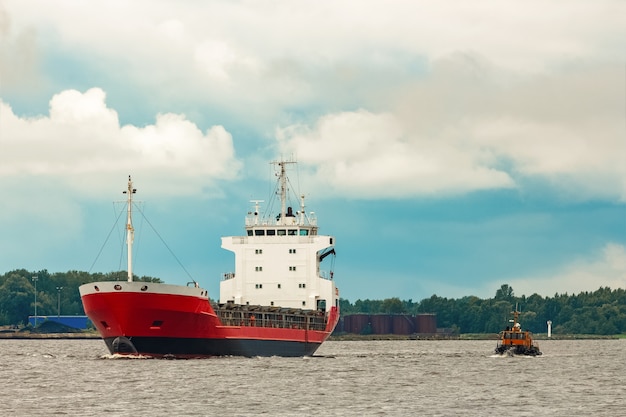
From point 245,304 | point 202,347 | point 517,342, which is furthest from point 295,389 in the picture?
point 517,342

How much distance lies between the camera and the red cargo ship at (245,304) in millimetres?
65250

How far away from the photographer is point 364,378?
63594 millimetres

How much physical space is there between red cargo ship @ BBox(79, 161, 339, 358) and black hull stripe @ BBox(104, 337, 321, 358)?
5 centimetres

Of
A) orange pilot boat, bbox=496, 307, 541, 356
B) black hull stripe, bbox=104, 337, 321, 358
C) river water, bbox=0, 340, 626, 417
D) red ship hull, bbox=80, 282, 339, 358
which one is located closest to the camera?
river water, bbox=0, 340, 626, 417

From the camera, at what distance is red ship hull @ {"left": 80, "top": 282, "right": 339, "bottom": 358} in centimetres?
6469

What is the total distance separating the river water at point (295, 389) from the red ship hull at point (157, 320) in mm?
951

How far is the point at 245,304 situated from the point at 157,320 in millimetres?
15144

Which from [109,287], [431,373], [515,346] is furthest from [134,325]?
[515,346]

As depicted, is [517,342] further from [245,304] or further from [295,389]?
[295,389]

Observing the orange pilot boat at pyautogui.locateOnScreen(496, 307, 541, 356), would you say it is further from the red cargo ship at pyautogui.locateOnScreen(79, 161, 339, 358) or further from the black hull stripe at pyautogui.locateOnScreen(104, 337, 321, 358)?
the black hull stripe at pyautogui.locateOnScreen(104, 337, 321, 358)

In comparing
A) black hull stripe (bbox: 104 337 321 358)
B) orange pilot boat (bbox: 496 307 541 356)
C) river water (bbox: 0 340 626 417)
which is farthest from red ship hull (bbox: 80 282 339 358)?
orange pilot boat (bbox: 496 307 541 356)

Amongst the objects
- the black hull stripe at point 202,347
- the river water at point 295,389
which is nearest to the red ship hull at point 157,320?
the black hull stripe at point 202,347

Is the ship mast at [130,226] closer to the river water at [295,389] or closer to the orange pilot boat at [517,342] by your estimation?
the river water at [295,389]

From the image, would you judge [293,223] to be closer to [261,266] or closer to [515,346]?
[261,266]
